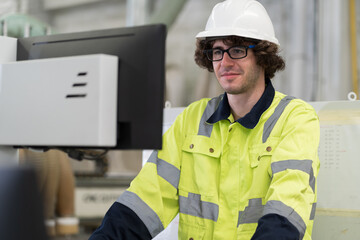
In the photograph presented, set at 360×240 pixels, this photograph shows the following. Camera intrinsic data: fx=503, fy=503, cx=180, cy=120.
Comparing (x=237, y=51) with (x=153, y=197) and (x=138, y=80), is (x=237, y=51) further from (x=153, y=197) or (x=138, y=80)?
(x=138, y=80)

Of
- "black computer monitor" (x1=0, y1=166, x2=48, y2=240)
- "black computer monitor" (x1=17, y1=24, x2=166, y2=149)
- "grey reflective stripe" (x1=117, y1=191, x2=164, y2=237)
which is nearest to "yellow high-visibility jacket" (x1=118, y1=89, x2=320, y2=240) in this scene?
"grey reflective stripe" (x1=117, y1=191, x2=164, y2=237)

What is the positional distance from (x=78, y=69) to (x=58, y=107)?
3.8 inches

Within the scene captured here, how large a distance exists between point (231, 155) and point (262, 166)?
0.42 feet

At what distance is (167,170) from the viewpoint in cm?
174

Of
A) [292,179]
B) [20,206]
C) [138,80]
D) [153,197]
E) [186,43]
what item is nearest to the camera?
[20,206]

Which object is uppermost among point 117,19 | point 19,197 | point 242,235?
point 117,19

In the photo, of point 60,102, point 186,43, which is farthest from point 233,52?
point 186,43

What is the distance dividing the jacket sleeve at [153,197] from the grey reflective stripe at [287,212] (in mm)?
416

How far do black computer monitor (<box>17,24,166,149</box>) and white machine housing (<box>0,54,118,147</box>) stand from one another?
3 centimetres

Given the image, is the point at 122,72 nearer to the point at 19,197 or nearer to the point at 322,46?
the point at 19,197

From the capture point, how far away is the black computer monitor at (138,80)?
1.09 meters

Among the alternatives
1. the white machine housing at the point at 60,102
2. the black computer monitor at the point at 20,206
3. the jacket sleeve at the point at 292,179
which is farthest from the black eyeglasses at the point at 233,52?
the black computer monitor at the point at 20,206

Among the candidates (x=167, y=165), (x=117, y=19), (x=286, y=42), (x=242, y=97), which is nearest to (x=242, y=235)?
(x=167, y=165)

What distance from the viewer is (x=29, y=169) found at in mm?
650
